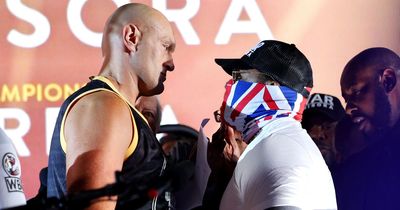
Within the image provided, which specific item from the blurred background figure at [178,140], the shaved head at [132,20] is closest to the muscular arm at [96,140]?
the shaved head at [132,20]

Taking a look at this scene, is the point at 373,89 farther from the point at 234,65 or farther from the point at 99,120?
the point at 99,120

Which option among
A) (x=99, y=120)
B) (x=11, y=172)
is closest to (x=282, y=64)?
(x=99, y=120)

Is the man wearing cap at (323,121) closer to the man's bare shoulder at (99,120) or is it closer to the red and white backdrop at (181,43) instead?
the red and white backdrop at (181,43)

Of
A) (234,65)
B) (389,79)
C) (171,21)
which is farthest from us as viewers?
(171,21)

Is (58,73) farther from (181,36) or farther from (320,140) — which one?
(320,140)

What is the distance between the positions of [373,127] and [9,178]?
1.65 meters

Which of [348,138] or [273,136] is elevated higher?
[273,136]

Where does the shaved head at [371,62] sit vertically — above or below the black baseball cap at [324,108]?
above

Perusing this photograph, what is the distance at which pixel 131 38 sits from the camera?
91.9 inches

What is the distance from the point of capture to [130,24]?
7.72ft

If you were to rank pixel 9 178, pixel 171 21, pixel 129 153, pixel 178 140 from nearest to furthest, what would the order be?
pixel 129 153 → pixel 9 178 → pixel 178 140 → pixel 171 21

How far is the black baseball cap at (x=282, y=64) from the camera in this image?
2.22 metres

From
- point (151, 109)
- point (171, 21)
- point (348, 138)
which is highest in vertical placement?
point (171, 21)

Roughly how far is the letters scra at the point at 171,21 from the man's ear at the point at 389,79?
1.57 ft
